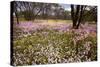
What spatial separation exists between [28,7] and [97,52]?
118 cm

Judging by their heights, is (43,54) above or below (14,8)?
below

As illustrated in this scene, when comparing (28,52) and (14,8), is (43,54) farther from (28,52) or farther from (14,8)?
(14,8)

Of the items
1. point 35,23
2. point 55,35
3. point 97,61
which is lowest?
point 97,61

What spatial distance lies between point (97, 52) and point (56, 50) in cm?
65

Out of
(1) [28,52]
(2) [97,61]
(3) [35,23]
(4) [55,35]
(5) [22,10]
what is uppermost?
(5) [22,10]

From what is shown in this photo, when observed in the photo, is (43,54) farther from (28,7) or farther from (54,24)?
(28,7)

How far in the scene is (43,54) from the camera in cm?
245
